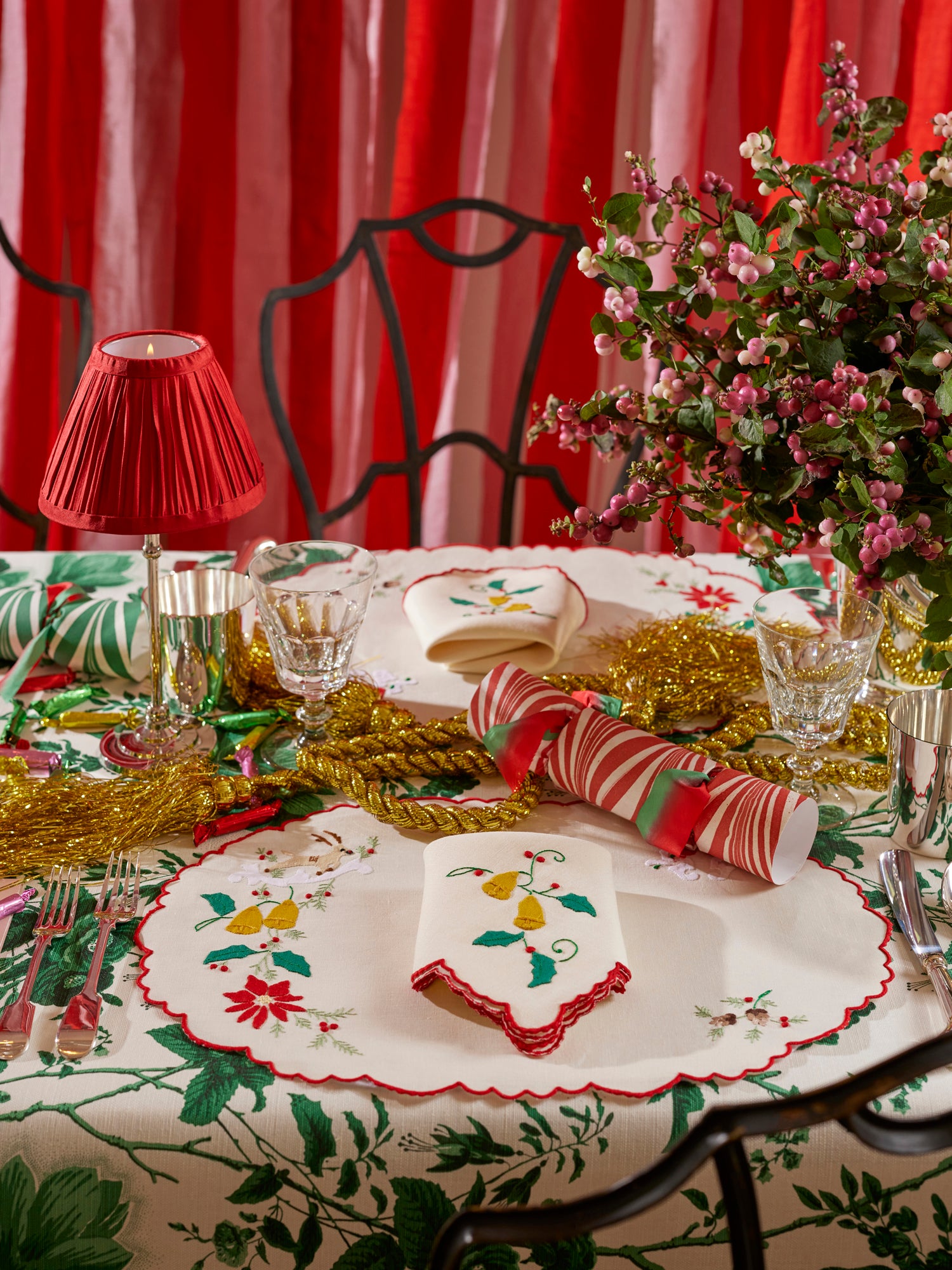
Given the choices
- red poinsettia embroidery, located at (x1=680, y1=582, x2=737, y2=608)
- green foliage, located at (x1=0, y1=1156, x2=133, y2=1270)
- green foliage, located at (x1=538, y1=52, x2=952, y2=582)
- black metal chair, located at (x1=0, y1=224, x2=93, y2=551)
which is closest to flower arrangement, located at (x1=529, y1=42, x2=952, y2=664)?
green foliage, located at (x1=538, y1=52, x2=952, y2=582)

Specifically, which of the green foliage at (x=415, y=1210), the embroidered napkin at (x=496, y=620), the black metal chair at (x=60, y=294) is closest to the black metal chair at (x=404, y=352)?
the black metal chair at (x=60, y=294)

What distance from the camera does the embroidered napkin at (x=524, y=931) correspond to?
693 mm

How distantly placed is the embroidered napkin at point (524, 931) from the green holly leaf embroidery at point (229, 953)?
111 mm

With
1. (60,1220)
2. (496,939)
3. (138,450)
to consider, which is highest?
(138,450)

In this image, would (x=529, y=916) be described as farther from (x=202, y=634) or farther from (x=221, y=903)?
(x=202, y=634)

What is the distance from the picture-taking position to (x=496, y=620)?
1.13 meters

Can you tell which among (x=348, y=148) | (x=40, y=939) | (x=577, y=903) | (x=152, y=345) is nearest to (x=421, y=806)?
(x=577, y=903)

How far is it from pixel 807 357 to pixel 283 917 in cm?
52

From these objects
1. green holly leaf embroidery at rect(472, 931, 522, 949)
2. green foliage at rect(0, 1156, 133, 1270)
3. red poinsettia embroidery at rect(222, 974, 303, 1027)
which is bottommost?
green foliage at rect(0, 1156, 133, 1270)

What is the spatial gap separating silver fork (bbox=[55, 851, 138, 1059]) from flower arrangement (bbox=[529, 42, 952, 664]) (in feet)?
1.29

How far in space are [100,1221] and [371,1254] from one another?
14 centimetres

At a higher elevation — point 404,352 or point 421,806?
point 404,352

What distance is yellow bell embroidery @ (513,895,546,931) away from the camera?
751 millimetres

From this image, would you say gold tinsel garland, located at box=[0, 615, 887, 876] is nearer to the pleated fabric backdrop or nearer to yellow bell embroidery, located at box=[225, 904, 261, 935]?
yellow bell embroidery, located at box=[225, 904, 261, 935]
